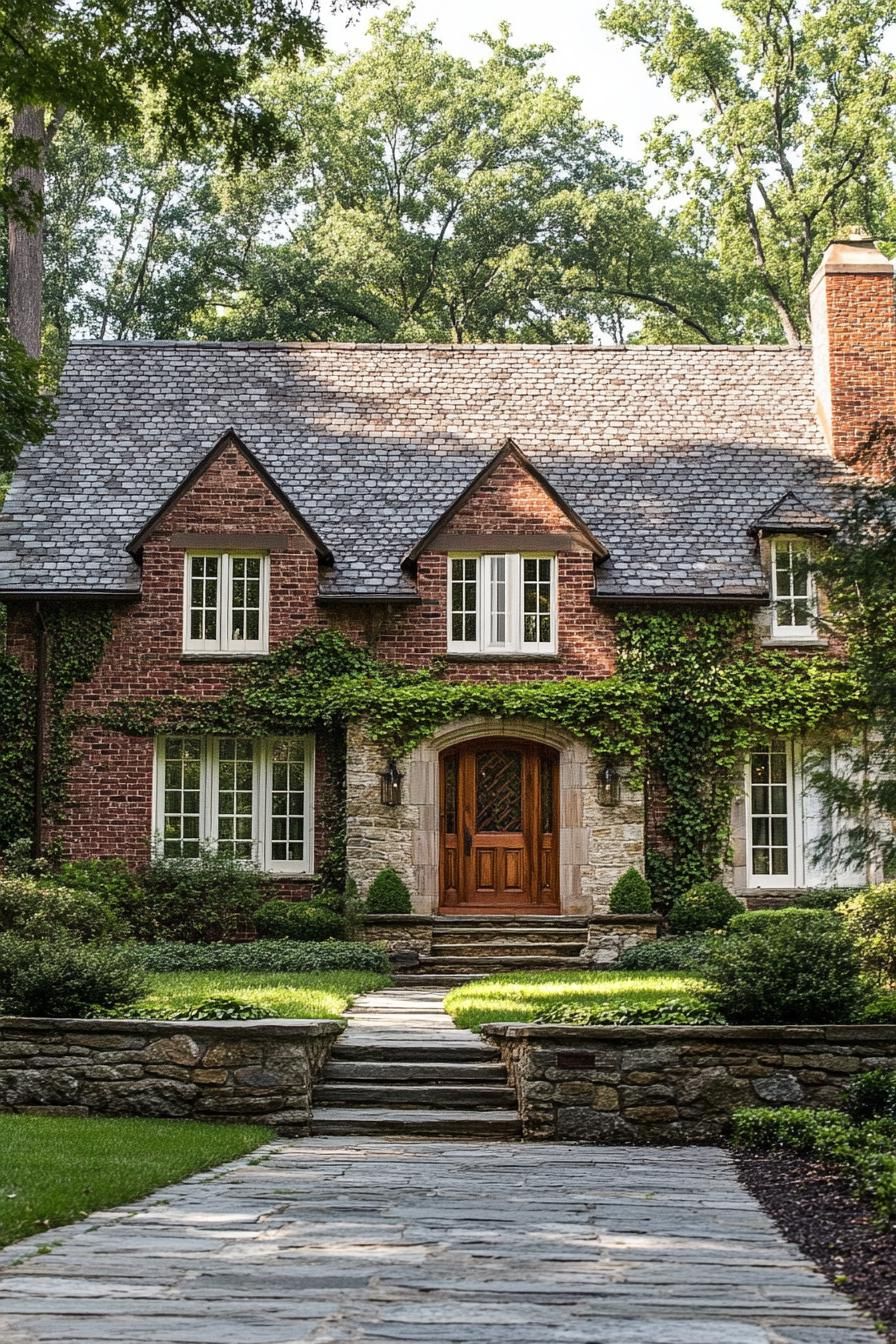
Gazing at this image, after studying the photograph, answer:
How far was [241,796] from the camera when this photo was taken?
20.5 m

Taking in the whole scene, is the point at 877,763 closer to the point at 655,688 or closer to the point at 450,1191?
the point at 450,1191

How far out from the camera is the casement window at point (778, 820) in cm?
2036

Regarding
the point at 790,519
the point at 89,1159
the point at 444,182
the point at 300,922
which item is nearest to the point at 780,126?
the point at 444,182

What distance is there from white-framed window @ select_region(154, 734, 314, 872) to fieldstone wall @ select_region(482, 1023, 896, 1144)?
1086 centimetres

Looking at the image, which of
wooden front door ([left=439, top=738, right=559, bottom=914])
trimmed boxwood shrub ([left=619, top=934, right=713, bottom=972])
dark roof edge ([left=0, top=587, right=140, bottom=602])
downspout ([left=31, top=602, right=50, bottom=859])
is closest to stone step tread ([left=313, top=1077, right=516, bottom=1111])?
trimmed boxwood shrub ([left=619, top=934, right=713, bottom=972])

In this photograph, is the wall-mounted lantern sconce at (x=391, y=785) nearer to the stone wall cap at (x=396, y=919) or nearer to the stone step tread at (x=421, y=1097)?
the stone wall cap at (x=396, y=919)

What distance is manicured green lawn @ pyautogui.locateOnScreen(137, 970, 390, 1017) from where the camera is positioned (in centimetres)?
1177

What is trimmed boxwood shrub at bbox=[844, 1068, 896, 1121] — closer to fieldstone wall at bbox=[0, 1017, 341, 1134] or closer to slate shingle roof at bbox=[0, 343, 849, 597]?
fieldstone wall at bbox=[0, 1017, 341, 1134]

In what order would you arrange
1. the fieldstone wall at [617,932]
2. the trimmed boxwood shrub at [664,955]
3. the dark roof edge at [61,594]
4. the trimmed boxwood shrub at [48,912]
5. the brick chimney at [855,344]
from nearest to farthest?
1. the trimmed boxwood shrub at [48,912]
2. the trimmed boxwood shrub at [664,955]
3. the fieldstone wall at [617,932]
4. the dark roof edge at [61,594]
5. the brick chimney at [855,344]

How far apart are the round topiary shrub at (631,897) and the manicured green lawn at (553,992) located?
1.88 meters

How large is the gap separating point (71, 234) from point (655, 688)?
23.3 metres

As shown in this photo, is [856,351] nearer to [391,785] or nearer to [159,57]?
[391,785]

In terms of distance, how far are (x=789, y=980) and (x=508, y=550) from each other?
35.7ft

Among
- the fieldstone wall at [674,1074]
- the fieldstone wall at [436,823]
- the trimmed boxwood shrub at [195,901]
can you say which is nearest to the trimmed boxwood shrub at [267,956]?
the trimmed boxwood shrub at [195,901]
